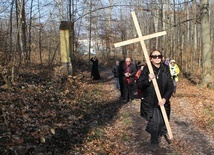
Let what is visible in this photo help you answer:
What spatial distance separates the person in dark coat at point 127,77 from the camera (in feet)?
41.0

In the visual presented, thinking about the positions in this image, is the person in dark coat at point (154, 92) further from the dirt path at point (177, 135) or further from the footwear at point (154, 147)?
the dirt path at point (177, 135)

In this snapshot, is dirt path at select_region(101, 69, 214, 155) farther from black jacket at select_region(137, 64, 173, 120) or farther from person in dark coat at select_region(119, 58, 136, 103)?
black jacket at select_region(137, 64, 173, 120)

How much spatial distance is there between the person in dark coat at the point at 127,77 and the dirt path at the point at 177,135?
0.86m

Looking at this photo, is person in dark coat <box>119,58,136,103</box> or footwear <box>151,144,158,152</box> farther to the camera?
person in dark coat <box>119,58,136,103</box>

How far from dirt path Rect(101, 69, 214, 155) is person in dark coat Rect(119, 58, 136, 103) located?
0.86 meters

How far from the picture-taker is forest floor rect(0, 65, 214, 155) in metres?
6.21

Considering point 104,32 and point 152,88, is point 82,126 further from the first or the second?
point 104,32

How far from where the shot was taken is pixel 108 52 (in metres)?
41.8

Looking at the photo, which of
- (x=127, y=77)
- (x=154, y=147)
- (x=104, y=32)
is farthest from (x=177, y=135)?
(x=104, y=32)

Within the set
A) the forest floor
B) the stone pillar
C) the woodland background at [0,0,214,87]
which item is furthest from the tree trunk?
the stone pillar

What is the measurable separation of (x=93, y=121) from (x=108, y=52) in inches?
1299

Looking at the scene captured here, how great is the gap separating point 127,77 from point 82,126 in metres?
4.88

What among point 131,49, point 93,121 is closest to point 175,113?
point 93,121

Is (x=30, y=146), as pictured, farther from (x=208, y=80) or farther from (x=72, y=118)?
(x=208, y=80)
